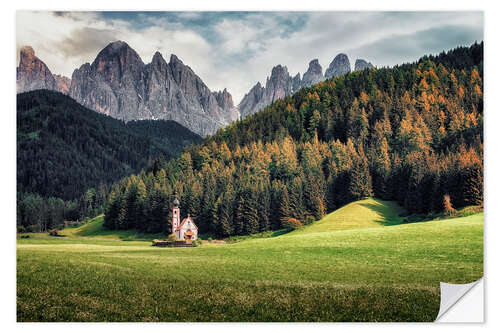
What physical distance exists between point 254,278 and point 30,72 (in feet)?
33.8

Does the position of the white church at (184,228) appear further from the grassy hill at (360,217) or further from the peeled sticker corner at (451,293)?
the peeled sticker corner at (451,293)

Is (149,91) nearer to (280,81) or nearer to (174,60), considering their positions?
(174,60)

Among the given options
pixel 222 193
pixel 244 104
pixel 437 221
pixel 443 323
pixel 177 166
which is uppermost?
pixel 244 104

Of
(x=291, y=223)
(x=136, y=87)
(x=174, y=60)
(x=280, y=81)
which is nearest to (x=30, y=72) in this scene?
(x=174, y=60)

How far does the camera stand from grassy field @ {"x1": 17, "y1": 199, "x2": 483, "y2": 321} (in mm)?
10812

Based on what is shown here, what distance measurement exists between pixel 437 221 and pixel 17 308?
1506 cm

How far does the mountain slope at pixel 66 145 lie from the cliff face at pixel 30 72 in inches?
13.3

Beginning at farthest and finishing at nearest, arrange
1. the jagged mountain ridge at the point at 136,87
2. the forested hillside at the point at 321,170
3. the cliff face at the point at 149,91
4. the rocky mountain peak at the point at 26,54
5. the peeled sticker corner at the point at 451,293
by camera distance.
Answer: the forested hillside at the point at 321,170, the cliff face at the point at 149,91, the jagged mountain ridge at the point at 136,87, the rocky mountain peak at the point at 26,54, the peeled sticker corner at the point at 451,293

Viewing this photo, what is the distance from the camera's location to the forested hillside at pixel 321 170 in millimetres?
16547


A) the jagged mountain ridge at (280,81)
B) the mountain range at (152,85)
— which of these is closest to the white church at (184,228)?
the mountain range at (152,85)

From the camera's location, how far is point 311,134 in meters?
41.3

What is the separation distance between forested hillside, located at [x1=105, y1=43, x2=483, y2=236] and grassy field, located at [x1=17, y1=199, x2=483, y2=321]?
2183 mm

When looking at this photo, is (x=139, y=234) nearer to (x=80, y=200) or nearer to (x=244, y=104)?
(x=80, y=200)
